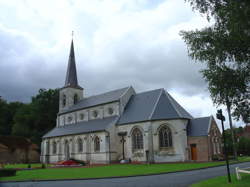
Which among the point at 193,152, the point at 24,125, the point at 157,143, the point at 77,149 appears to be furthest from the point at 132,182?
the point at 24,125

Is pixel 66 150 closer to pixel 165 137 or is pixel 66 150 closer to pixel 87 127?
pixel 87 127

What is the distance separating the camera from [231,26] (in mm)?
9992

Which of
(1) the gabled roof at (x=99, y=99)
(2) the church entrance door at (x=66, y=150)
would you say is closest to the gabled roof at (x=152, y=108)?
(1) the gabled roof at (x=99, y=99)

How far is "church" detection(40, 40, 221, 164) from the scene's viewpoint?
32.2 m

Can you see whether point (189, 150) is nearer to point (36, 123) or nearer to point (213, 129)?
point (213, 129)

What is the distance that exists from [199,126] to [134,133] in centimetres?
926

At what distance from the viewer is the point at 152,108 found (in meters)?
35.5

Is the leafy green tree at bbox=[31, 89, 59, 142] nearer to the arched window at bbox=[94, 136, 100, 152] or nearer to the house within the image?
the house

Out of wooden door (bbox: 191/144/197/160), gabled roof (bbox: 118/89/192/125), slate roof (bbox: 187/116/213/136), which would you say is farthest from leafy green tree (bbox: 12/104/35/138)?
wooden door (bbox: 191/144/197/160)

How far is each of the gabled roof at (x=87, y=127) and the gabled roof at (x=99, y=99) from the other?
3.14 m

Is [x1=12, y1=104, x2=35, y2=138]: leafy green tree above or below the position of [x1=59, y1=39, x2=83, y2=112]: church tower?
below

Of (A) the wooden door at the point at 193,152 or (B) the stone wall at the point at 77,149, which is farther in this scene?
(B) the stone wall at the point at 77,149

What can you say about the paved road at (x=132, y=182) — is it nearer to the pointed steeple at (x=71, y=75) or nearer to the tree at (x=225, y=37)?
the tree at (x=225, y=37)

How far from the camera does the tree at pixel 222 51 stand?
1077 centimetres
